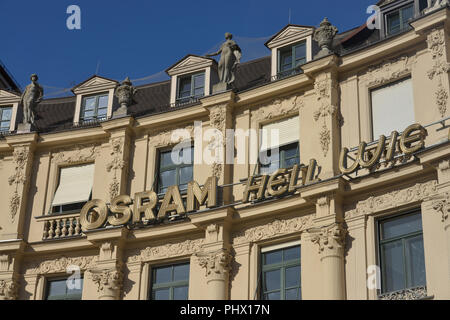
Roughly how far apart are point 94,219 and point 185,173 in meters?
3.80

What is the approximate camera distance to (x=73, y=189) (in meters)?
35.8

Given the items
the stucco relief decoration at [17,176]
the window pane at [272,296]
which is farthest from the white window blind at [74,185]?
the window pane at [272,296]

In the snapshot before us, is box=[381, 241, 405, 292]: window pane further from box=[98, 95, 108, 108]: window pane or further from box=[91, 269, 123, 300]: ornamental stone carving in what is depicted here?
box=[98, 95, 108, 108]: window pane

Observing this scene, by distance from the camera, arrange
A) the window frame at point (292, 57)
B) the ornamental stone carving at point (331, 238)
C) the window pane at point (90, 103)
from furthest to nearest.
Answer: the window pane at point (90, 103)
the window frame at point (292, 57)
the ornamental stone carving at point (331, 238)

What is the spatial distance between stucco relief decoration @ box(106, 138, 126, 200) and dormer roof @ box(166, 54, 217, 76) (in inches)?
147

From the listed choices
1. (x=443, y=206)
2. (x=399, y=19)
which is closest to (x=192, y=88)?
(x=399, y=19)

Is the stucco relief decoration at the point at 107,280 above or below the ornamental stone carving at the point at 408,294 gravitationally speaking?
above

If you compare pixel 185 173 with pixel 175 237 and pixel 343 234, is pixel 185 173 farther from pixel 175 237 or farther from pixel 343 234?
pixel 343 234

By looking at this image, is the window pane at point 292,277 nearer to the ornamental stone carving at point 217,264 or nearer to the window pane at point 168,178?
the ornamental stone carving at point 217,264

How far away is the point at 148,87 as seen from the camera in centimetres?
3978

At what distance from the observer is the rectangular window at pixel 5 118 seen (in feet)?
127

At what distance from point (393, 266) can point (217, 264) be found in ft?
19.8

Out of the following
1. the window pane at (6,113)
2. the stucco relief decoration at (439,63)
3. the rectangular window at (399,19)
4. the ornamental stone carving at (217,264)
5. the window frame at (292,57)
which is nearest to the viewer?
the stucco relief decoration at (439,63)

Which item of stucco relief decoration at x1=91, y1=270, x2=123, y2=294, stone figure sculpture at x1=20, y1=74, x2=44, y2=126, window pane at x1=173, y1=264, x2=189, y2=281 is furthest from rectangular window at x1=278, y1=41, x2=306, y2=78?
stone figure sculpture at x1=20, y1=74, x2=44, y2=126
